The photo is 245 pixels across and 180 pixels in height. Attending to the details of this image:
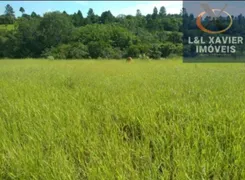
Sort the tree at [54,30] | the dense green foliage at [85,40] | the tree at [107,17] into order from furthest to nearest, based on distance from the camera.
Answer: the tree at [107,17] → the tree at [54,30] → the dense green foliage at [85,40]

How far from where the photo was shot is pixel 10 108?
315 centimetres

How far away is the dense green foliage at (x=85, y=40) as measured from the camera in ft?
111

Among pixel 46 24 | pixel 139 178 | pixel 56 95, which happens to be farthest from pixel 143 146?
pixel 46 24

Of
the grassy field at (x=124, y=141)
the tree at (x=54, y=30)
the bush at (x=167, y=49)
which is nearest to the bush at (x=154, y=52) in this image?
the bush at (x=167, y=49)

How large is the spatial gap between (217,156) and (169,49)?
1322 inches

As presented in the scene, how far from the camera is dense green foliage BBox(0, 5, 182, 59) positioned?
111 feet

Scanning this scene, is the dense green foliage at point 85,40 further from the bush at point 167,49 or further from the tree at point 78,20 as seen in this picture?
the tree at point 78,20

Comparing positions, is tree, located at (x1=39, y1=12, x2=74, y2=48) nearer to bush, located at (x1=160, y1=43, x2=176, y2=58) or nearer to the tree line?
the tree line

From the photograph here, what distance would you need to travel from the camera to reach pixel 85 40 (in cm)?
4222

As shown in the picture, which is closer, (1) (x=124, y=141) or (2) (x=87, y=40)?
(1) (x=124, y=141)

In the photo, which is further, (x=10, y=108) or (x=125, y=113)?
(x=10, y=108)

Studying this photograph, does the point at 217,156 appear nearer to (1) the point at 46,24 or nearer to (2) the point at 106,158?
(2) the point at 106,158

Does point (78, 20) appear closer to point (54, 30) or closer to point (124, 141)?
point (54, 30)

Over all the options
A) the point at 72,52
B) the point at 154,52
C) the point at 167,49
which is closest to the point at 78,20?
the point at 72,52
